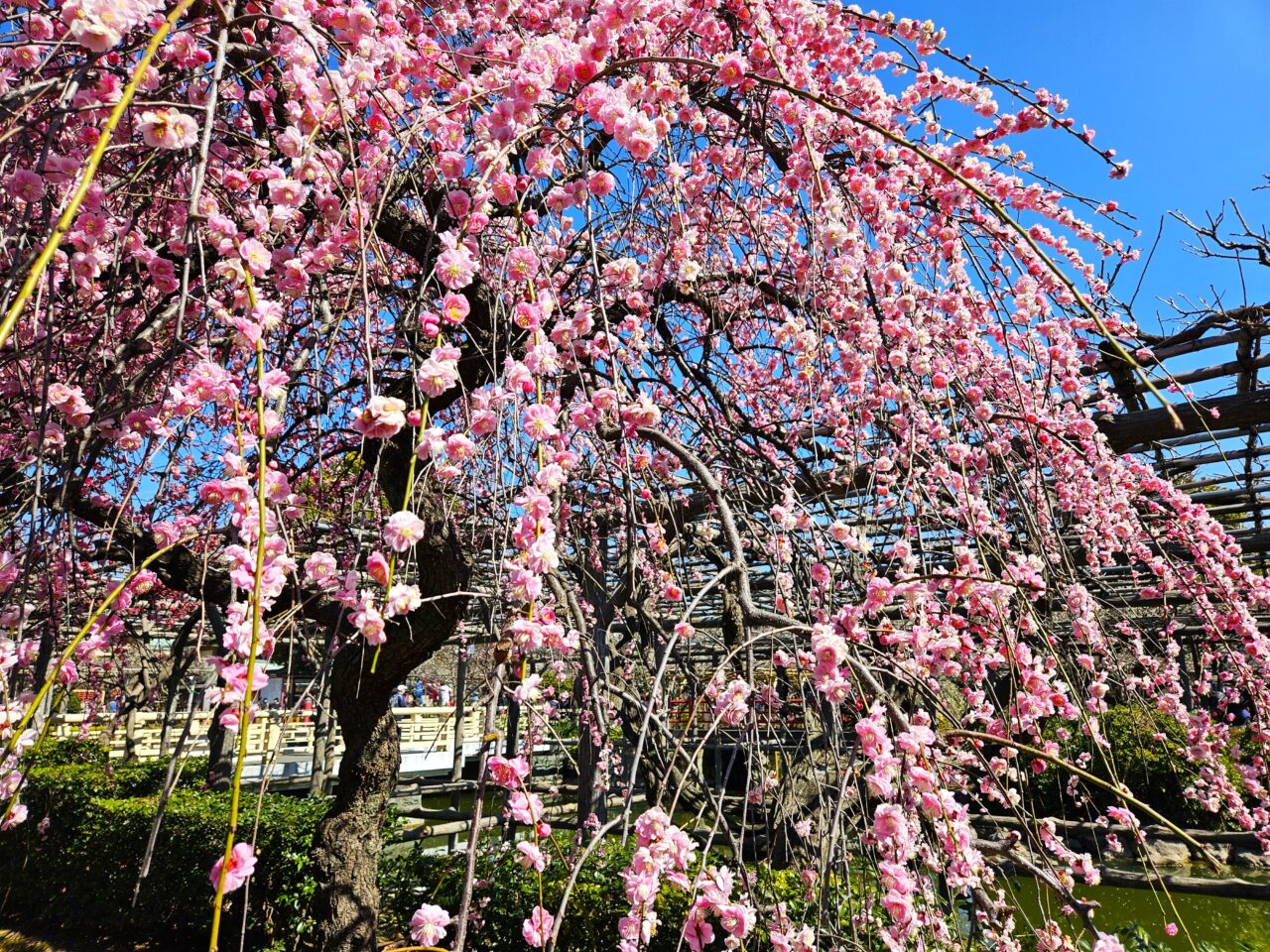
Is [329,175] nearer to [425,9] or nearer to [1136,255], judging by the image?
[425,9]

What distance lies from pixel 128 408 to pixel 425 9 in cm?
176

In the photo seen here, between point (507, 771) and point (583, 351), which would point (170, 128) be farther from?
point (507, 771)

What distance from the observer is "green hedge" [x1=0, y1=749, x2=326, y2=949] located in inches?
161

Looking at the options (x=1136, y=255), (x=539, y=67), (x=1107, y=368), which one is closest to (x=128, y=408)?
(x=539, y=67)

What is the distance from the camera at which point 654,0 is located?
1971mm

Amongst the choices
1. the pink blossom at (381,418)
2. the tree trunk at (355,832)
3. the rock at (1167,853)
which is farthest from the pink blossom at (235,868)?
the rock at (1167,853)

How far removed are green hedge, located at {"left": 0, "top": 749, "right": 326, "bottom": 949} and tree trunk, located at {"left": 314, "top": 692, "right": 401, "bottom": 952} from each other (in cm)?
108

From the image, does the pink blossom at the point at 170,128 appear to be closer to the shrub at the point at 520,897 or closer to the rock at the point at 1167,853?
the shrub at the point at 520,897

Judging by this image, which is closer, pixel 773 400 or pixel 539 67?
pixel 539 67

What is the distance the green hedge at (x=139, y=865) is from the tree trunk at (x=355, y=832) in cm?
108

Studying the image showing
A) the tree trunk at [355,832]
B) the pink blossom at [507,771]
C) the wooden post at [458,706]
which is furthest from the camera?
the wooden post at [458,706]

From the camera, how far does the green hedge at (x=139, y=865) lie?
4.09 metres

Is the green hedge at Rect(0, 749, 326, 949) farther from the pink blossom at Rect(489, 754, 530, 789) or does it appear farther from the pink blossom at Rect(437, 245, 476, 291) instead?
the pink blossom at Rect(437, 245, 476, 291)

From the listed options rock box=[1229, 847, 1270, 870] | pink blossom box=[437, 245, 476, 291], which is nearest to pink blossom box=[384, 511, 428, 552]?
pink blossom box=[437, 245, 476, 291]
